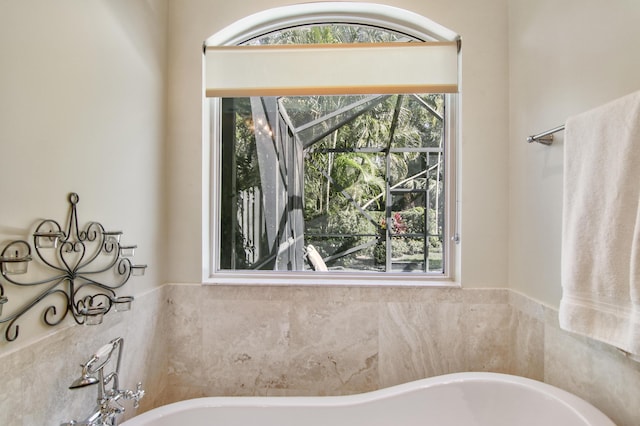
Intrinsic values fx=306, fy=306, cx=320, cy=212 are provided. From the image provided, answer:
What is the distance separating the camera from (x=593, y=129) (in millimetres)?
889

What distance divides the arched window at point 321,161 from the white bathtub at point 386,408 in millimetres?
497

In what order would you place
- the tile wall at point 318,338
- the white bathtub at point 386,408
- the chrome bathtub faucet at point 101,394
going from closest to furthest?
the chrome bathtub faucet at point 101,394, the white bathtub at point 386,408, the tile wall at point 318,338

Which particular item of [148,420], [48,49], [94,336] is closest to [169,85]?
[48,49]

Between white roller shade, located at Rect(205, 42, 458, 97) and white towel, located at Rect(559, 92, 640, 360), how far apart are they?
713mm

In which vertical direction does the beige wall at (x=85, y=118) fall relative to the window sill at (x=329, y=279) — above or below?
above

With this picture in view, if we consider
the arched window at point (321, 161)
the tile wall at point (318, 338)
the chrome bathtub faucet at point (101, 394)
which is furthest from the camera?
the arched window at point (321, 161)

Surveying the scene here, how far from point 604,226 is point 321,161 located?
118cm

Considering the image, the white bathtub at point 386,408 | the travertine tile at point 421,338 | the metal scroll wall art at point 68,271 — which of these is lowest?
the white bathtub at point 386,408

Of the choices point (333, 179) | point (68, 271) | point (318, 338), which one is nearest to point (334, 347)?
point (318, 338)

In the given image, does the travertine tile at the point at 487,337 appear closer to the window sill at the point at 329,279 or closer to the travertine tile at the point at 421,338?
the travertine tile at the point at 421,338

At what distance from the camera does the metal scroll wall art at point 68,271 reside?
778 millimetres

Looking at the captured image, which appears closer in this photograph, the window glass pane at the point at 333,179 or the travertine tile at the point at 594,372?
the travertine tile at the point at 594,372

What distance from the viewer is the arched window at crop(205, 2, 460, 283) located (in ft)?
5.08

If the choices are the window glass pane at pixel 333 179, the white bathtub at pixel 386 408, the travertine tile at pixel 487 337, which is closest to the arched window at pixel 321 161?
the window glass pane at pixel 333 179
